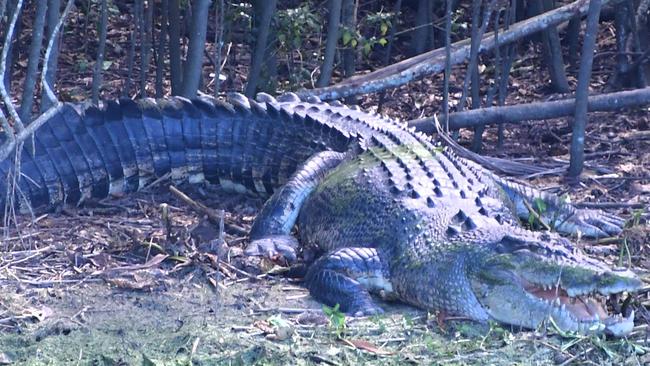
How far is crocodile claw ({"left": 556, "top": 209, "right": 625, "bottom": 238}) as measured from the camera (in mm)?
5723

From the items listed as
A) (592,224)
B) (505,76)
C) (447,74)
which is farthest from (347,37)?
(592,224)

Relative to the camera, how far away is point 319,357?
4152 mm

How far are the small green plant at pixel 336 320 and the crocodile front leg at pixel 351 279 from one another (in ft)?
0.56

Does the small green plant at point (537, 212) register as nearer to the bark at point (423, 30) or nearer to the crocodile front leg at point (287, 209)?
the crocodile front leg at point (287, 209)

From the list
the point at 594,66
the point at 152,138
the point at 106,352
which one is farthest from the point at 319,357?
the point at 594,66

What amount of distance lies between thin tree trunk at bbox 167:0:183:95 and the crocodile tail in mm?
789

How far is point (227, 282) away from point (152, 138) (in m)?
1.71

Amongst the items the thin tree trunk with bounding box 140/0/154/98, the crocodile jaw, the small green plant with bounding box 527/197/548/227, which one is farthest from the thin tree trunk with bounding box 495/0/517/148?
the crocodile jaw

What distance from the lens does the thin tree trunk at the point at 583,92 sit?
20.9 ft

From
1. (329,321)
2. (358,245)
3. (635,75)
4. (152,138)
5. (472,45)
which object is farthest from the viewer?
(635,75)

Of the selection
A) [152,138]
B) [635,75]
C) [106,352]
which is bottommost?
[106,352]

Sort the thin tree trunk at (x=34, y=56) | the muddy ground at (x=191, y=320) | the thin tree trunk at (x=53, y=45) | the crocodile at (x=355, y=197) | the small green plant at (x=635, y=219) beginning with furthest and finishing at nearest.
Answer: the thin tree trunk at (x=53, y=45) → the thin tree trunk at (x=34, y=56) → the small green plant at (x=635, y=219) → the crocodile at (x=355, y=197) → the muddy ground at (x=191, y=320)

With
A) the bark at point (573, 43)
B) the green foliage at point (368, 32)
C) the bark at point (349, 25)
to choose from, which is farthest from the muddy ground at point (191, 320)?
the bark at point (573, 43)

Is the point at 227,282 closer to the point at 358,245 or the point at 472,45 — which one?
the point at 358,245
